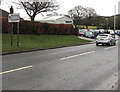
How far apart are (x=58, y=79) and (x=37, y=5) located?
38573 mm

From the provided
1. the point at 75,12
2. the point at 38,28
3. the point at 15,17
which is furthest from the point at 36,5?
the point at 75,12

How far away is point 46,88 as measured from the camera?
5.57 meters

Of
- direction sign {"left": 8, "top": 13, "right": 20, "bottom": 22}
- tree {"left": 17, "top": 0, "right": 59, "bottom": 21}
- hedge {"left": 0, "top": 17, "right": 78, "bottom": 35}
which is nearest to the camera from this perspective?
direction sign {"left": 8, "top": 13, "right": 20, "bottom": 22}

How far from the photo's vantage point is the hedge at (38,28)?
2552 centimetres

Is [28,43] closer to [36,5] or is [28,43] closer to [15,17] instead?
[15,17]

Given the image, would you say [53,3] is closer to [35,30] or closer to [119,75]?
[35,30]

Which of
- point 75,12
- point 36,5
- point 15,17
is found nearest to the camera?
point 15,17

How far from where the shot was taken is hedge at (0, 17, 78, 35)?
25.5 meters

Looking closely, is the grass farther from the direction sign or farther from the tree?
the tree

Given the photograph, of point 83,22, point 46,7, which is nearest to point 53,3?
point 46,7

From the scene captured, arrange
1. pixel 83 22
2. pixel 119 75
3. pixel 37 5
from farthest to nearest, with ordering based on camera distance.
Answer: pixel 83 22, pixel 37 5, pixel 119 75

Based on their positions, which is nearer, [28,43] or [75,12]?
[28,43]

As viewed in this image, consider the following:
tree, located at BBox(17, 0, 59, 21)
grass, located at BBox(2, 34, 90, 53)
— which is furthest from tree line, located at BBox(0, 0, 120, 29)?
grass, located at BBox(2, 34, 90, 53)

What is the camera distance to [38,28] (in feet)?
99.7
